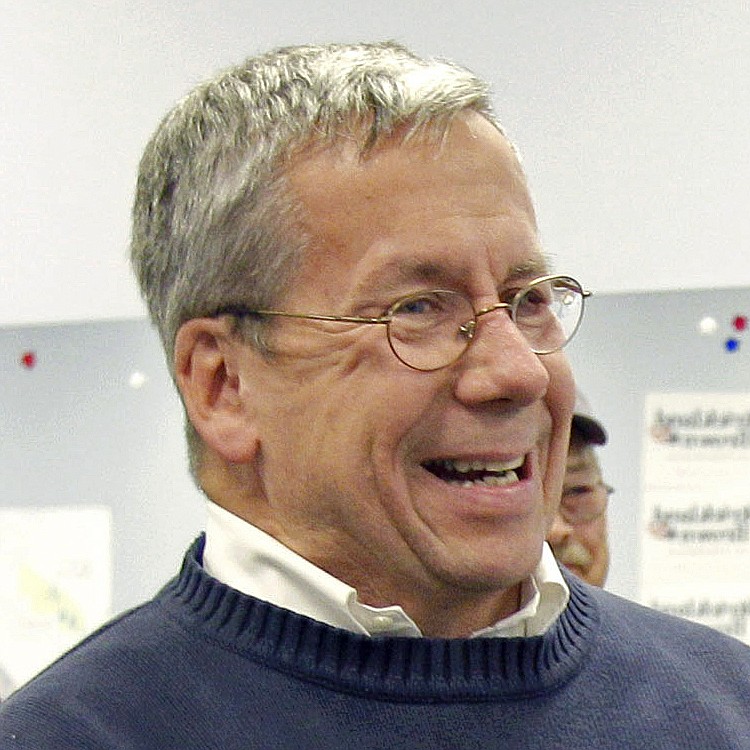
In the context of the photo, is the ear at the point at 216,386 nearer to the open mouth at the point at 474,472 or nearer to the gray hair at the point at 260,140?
the gray hair at the point at 260,140

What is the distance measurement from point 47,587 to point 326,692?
1610 millimetres

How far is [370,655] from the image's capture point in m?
1.22

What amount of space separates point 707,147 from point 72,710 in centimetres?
171

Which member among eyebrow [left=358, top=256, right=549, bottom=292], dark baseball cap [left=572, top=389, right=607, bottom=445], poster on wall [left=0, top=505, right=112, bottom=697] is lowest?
poster on wall [left=0, top=505, right=112, bottom=697]

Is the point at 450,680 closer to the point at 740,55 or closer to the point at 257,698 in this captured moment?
the point at 257,698

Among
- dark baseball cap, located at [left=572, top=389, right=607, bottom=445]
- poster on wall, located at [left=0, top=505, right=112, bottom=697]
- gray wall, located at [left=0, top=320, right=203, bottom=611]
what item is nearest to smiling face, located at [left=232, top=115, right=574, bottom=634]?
dark baseball cap, located at [left=572, top=389, right=607, bottom=445]

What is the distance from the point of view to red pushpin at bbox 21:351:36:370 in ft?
8.91

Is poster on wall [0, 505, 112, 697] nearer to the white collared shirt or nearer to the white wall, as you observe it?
the white wall

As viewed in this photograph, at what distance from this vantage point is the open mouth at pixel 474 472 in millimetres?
1210

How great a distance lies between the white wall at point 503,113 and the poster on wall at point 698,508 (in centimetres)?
23

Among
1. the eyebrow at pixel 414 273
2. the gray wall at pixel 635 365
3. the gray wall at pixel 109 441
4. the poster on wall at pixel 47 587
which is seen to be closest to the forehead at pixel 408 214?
the eyebrow at pixel 414 273

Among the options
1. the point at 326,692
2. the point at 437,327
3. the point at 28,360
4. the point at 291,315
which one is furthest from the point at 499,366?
the point at 28,360

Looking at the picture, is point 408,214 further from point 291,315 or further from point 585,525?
point 585,525

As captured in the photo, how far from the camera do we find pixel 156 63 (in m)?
2.74
